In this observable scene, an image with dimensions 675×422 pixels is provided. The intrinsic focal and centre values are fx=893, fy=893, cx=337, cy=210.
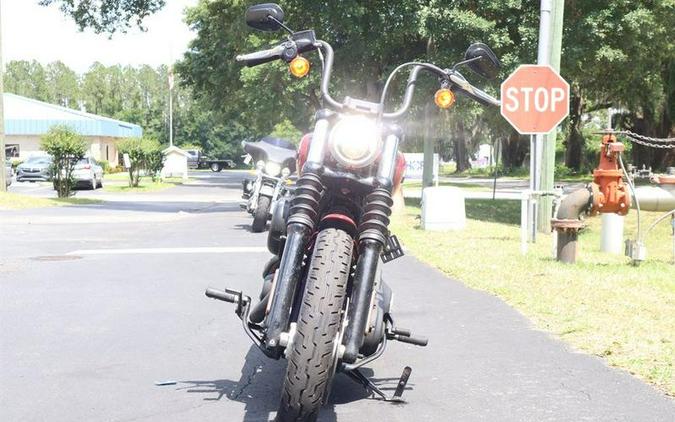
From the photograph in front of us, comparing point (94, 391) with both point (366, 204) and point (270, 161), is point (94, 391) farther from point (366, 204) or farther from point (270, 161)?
point (270, 161)

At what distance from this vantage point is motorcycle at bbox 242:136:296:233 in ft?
40.4

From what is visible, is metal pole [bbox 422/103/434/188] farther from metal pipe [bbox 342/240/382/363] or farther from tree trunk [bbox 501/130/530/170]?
tree trunk [bbox 501/130/530/170]

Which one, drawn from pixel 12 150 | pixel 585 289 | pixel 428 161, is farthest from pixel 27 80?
pixel 585 289

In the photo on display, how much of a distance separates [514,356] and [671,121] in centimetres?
4009

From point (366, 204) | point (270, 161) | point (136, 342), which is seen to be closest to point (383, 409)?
point (366, 204)

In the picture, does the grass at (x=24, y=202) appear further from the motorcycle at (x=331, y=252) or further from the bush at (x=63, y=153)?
the motorcycle at (x=331, y=252)

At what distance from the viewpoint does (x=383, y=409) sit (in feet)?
15.7

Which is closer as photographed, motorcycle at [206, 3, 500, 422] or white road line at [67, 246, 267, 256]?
motorcycle at [206, 3, 500, 422]

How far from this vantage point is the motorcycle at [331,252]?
396 cm

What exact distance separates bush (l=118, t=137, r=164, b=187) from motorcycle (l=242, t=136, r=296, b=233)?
79.0ft

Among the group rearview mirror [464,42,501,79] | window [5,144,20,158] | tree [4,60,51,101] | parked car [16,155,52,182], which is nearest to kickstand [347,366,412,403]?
rearview mirror [464,42,501,79]

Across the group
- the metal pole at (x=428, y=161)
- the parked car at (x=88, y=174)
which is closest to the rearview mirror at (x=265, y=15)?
the metal pole at (x=428, y=161)

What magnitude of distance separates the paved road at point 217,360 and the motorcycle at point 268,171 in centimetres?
229

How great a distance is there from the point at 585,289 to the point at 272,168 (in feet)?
18.2
